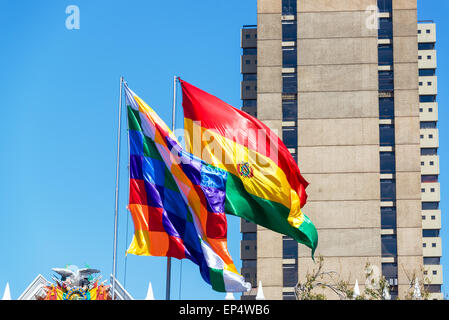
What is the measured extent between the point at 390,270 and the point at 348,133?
15.3 meters

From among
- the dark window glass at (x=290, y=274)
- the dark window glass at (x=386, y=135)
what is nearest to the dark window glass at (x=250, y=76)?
the dark window glass at (x=386, y=135)

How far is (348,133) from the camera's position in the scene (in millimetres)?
107500

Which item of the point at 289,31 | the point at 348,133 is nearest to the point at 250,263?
the point at 348,133

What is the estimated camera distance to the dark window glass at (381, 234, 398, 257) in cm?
10594

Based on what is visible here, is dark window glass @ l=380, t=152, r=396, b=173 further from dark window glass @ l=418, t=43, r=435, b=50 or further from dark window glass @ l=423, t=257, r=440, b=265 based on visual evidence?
dark window glass @ l=418, t=43, r=435, b=50

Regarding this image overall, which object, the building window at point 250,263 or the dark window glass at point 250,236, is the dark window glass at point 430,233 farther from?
the building window at point 250,263

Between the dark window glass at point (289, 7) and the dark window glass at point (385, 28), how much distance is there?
976 centimetres

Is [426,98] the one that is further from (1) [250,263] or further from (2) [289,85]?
(1) [250,263]

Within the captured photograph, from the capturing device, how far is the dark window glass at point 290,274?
104 m

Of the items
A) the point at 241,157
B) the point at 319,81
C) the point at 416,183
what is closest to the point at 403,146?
the point at 416,183

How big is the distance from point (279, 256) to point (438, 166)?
23963mm

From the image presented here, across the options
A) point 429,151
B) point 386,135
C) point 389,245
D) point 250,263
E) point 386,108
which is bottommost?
point 250,263

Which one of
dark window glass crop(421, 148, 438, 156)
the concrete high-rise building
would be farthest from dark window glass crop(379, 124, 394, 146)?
dark window glass crop(421, 148, 438, 156)

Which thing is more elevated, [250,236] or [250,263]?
[250,236]
